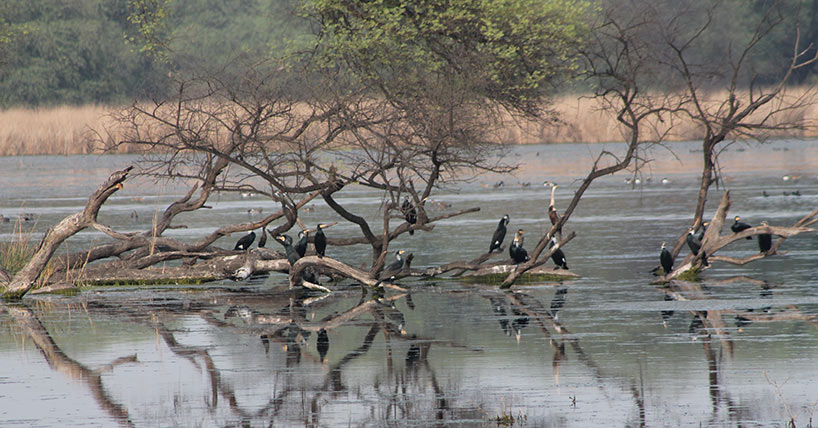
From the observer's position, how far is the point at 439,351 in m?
11.1

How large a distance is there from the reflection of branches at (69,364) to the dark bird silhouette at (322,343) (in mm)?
1816

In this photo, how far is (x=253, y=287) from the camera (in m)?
17.3

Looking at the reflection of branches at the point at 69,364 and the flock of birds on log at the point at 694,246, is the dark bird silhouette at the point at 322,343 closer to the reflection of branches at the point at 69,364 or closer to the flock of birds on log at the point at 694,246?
the reflection of branches at the point at 69,364

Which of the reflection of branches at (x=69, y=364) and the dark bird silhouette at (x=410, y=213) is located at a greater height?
the dark bird silhouette at (x=410, y=213)

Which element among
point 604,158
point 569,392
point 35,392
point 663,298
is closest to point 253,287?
point 663,298

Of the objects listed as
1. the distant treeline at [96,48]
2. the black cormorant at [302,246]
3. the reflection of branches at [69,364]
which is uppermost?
the distant treeline at [96,48]

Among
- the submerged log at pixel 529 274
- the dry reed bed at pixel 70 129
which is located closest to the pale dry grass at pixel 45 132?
the dry reed bed at pixel 70 129

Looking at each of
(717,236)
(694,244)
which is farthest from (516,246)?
(717,236)

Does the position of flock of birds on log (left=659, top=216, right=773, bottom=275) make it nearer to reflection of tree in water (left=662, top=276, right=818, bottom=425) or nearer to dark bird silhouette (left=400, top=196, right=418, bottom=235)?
reflection of tree in water (left=662, top=276, right=818, bottom=425)

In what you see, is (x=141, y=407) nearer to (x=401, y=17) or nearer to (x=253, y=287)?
(x=253, y=287)

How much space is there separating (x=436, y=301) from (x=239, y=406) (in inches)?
246

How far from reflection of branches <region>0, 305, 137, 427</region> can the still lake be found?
0.03 metres

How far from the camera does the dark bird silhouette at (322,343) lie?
36.6 ft

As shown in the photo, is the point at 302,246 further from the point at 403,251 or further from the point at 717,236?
the point at 717,236
